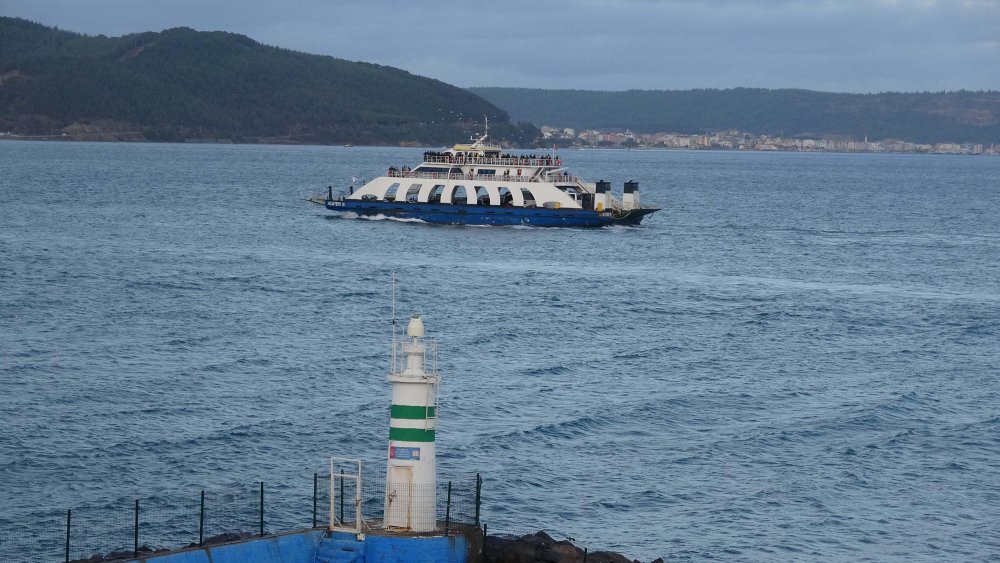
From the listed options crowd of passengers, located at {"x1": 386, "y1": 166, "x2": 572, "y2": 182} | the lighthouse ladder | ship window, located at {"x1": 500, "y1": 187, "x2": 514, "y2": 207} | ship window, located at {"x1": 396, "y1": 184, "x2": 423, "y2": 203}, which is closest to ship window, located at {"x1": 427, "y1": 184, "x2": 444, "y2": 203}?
ship window, located at {"x1": 396, "y1": 184, "x2": 423, "y2": 203}

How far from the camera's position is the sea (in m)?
28.8

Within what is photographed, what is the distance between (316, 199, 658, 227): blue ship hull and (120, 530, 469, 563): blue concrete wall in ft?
216

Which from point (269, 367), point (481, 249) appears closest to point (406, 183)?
point (481, 249)

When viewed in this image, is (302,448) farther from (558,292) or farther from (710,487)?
(558,292)

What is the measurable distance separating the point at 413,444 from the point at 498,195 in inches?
2681

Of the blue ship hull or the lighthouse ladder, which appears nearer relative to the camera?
the lighthouse ladder

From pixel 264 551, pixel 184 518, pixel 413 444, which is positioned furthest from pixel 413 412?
pixel 184 518

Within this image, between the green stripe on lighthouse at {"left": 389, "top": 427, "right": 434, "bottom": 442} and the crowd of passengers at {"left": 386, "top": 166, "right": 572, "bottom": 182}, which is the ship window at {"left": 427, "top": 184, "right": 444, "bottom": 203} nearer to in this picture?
the crowd of passengers at {"left": 386, "top": 166, "right": 572, "bottom": 182}

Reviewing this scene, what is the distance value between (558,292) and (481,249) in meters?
16.4

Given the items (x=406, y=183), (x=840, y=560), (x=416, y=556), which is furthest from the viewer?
(x=406, y=183)

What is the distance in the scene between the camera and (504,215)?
8644cm

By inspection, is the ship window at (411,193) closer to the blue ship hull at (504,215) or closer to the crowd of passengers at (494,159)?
the blue ship hull at (504,215)

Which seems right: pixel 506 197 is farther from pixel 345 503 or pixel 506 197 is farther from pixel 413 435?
pixel 413 435

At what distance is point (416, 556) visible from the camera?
19.8 meters
